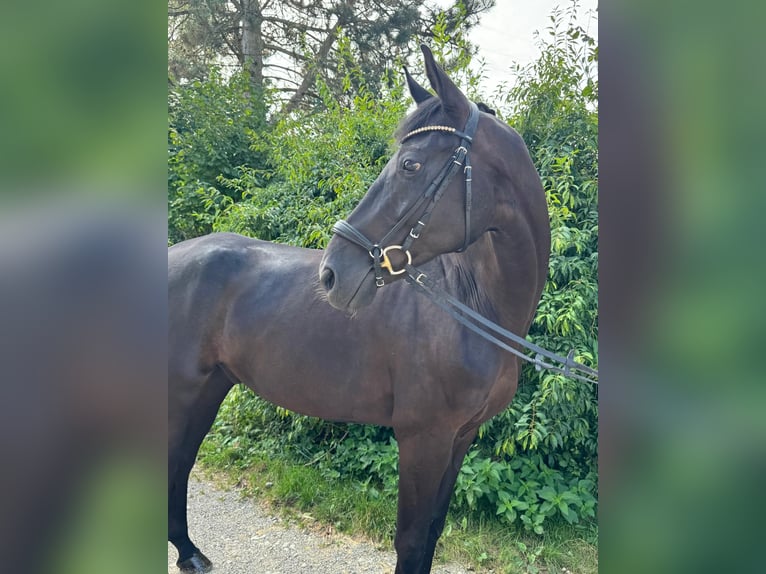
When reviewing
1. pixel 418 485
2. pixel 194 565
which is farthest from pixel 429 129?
pixel 194 565

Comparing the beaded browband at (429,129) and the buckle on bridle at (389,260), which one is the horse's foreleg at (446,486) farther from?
the beaded browband at (429,129)

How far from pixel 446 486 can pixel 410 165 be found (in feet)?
5.10

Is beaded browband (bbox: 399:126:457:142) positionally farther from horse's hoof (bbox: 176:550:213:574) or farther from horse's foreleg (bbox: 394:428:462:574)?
horse's hoof (bbox: 176:550:213:574)

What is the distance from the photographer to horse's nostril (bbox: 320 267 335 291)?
73.9 inches

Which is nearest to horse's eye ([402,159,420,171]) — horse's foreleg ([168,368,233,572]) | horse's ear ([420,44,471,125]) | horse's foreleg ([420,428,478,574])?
horse's ear ([420,44,471,125])

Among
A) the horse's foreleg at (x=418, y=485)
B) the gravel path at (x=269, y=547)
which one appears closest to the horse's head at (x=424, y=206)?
the horse's foreleg at (x=418, y=485)

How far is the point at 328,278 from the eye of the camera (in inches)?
74.4

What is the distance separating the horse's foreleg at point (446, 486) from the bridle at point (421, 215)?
97cm

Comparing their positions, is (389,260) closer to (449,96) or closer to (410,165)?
(410,165)

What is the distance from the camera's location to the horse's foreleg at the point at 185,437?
2.70 meters
